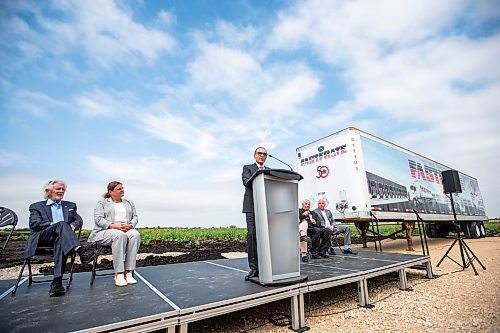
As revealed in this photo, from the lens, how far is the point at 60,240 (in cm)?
280

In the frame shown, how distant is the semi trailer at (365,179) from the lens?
294 inches

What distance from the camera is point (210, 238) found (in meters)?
18.0

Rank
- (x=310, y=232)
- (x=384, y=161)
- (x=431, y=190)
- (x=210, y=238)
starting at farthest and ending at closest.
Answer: (x=210, y=238) → (x=431, y=190) → (x=384, y=161) → (x=310, y=232)

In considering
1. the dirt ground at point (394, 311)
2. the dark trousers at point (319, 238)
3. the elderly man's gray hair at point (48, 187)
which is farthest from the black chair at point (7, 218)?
the dark trousers at point (319, 238)

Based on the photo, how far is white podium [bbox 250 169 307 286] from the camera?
2748 mm

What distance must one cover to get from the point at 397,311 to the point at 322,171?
5.20 m

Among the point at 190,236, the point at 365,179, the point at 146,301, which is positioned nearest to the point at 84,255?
the point at 146,301

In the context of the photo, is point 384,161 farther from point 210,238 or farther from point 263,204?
point 210,238

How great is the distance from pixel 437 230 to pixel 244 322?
17603mm

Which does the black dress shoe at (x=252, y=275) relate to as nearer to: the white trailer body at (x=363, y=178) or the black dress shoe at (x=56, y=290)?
the black dress shoe at (x=56, y=290)

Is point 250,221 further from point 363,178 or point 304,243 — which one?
point 363,178

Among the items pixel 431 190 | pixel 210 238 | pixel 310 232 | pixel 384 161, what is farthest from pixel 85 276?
pixel 210 238

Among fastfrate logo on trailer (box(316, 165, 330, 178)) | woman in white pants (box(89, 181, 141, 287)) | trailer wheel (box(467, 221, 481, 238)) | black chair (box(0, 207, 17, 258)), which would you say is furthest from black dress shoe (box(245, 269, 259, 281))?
trailer wheel (box(467, 221, 481, 238))

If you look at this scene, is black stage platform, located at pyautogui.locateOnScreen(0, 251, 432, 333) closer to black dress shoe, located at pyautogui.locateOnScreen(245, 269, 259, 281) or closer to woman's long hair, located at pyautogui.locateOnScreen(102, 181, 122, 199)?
black dress shoe, located at pyautogui.locateOnScreen(245, 269, 259, 281)
